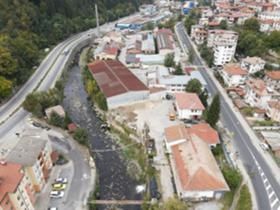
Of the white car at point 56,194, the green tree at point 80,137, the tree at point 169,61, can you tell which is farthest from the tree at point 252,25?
the white car at point 56,194

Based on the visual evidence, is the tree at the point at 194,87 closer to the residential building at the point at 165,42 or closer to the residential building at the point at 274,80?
the residential building at the point at 274,80

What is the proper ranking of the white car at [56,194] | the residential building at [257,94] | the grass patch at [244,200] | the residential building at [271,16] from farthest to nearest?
the residential building at [271,16] → the residential building at [257,94] → the white car at [56,194] → the grass patch at [244,200]

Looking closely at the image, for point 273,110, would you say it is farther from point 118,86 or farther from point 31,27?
point 31,27

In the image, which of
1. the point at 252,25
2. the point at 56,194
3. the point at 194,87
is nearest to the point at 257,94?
the point at 194,87

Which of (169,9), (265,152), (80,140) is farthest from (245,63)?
(169,9)

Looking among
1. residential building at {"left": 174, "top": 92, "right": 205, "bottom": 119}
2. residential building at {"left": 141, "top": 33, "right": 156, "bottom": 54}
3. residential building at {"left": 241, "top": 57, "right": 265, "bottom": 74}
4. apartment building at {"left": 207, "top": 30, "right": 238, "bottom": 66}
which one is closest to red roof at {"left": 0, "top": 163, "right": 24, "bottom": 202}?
residential building at {"left": 174, "top": 92, "right": 205, "bottom": 119}

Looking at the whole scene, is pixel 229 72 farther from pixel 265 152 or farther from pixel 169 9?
pixel 169 9
